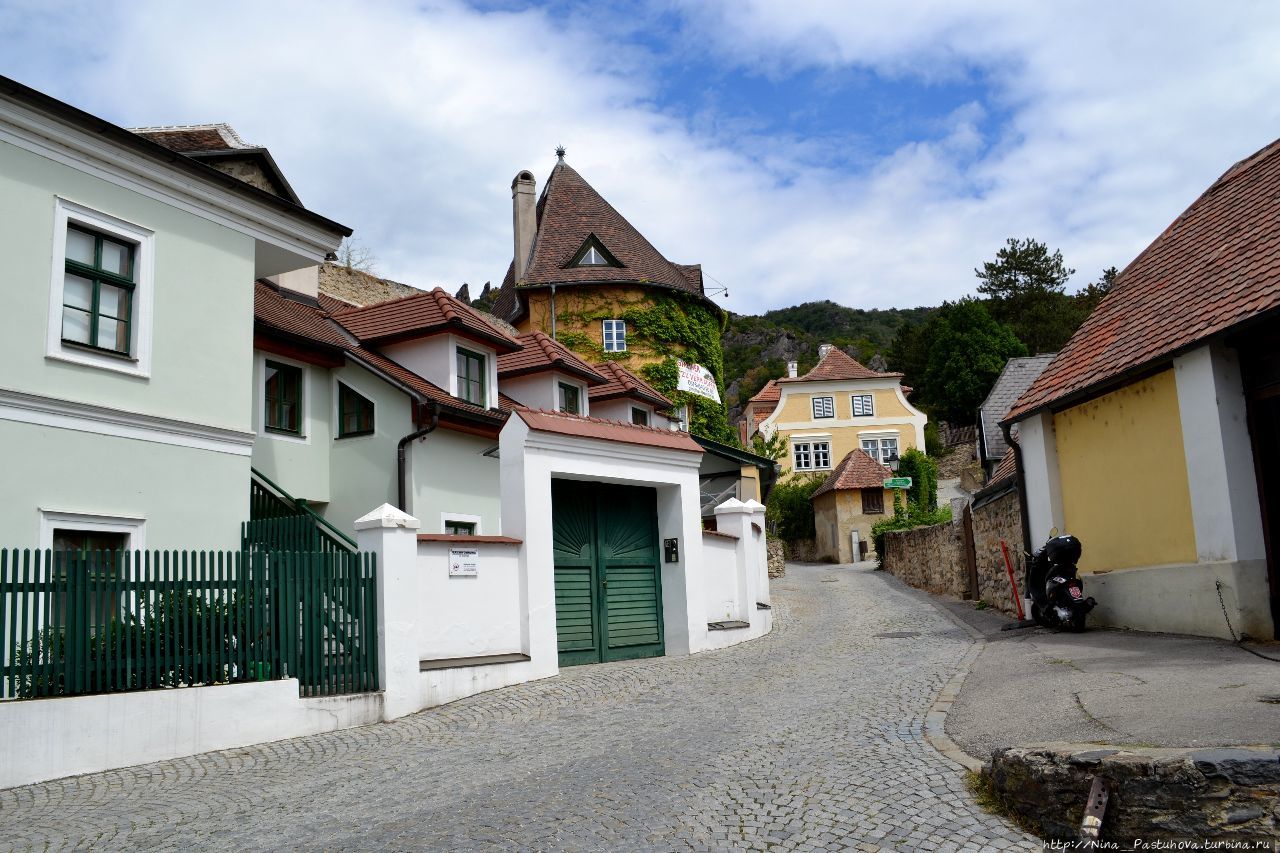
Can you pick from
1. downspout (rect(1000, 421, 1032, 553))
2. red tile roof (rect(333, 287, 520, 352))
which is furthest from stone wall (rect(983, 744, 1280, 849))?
red tile roof (rect(333, 287, 520, 352))

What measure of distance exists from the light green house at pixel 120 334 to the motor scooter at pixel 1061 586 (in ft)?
35.4

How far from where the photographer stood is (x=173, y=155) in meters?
12.9

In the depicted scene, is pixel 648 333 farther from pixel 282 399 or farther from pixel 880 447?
pixel 880 447

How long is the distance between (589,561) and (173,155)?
751cm

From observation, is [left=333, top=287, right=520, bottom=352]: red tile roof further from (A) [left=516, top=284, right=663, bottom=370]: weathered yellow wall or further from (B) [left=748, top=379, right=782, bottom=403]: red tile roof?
(B) [left=748, top=379, right=782, bottom=403]: red tile roof

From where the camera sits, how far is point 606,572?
14.5 meters

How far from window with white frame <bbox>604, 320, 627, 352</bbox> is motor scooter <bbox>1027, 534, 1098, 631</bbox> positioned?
21489 millimetres

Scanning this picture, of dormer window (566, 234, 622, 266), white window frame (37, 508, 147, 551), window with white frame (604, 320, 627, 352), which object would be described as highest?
dormer window (566, 234, 622, 266)

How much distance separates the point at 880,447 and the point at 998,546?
44.0 meters

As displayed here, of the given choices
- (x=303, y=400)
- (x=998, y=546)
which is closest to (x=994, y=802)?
(x=998, y=546)

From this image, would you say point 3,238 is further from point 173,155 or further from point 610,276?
point 610,276

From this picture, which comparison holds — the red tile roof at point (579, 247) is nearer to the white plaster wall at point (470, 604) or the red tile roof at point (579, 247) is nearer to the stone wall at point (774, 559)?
the stone wall at point (774, 559)

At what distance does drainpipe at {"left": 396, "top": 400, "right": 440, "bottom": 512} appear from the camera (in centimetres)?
1739

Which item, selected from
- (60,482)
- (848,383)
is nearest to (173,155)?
(60,482)
